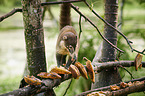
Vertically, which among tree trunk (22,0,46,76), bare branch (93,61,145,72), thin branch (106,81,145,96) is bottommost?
thin branch (106,81,145,96)

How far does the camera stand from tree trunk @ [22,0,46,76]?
0.62m

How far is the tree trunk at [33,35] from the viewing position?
24.3 inches

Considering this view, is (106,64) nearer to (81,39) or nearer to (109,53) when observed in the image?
(109,53)

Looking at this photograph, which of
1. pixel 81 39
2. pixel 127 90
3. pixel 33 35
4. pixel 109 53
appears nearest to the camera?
pixel 33 35

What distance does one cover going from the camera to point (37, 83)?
55 cm

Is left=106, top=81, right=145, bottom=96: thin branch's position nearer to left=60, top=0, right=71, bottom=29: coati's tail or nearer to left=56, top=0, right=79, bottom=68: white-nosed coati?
left=56, top=0, right=79, bottom=68: white-nosed coati

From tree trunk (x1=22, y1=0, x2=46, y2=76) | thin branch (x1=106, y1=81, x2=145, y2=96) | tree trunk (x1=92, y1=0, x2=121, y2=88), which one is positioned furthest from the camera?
tree trunk (x1=92, y1=0, x2=121, y2=88)

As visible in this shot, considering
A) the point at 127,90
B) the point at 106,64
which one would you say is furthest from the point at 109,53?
the point at 127,90

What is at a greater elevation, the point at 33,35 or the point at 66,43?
the point at 33,35

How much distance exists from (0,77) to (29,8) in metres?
3.89

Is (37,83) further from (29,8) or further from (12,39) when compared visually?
(12,39)

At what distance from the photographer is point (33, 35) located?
2.07 ft

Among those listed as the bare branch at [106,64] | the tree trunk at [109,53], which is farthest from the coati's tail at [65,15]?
the bare branch at [106,64]

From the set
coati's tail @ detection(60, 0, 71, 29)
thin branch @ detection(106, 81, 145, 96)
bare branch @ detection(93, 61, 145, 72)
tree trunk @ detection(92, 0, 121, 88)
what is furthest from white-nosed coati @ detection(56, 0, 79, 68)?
thin branch @ detection(106, 81, 145, 96)
